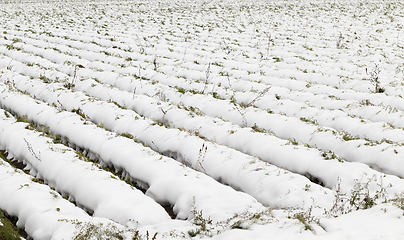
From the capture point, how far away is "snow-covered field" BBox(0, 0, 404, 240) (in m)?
3.70

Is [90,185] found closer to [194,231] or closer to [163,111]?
[194,231]

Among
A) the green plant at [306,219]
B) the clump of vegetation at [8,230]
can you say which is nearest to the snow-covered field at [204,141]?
the green plant at [306,219]

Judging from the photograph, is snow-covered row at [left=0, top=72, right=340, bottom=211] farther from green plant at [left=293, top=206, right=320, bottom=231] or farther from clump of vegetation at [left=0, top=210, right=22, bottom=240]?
clump of vegetation at [left=0, top=210, right=22, bottom=240]

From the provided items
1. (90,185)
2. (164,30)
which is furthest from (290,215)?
(164,30)

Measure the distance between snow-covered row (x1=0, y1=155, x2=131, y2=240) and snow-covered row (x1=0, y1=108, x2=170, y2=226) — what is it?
0.68ft

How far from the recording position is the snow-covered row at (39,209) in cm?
362

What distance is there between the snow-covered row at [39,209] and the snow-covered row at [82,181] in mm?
208

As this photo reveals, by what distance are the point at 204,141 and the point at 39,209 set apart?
270 cm

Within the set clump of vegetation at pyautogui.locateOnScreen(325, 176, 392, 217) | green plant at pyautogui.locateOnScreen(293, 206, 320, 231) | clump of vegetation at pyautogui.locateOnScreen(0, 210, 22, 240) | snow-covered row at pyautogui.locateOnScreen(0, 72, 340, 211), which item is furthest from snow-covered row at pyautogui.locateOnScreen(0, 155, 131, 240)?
clump of vegetation at pyautogui.locateOnScreen(325, 176, 392, 217)

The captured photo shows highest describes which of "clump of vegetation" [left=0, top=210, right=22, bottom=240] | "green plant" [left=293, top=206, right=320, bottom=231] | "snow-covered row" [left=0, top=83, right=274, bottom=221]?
"green plant" [left=293, top=206, right=320, bottom=231]

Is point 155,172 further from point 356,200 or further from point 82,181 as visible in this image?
point 356,200

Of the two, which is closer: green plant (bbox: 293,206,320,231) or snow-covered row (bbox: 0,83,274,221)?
green plant (bbox: 293,206,320,231)

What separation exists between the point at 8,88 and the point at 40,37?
7.39m

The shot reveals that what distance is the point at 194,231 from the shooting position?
3.46 m
